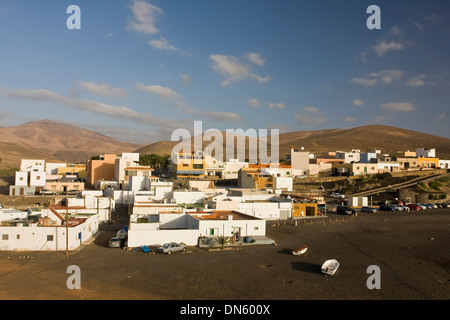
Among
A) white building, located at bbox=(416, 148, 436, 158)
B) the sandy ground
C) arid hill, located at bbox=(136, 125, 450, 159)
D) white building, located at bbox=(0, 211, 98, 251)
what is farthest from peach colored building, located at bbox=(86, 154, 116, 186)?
arid hill, located at bbox=(136, 125, 450, 159)

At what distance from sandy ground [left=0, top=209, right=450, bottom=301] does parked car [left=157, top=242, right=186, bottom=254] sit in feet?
1.66

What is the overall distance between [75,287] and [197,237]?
9.03m

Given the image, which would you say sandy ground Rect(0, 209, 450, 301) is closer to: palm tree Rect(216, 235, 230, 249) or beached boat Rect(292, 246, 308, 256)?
beached boat Rect(292, 246, 308, 256)

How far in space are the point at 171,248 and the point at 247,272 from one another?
571 cm

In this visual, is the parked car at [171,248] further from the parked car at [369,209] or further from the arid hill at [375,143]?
the arid hill at [375,143]

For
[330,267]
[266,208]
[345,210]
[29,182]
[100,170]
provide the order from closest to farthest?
1. [330,267]
2. [266,208]
3. [345,210]
4. [29,182]
5. [100,170]

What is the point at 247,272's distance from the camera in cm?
1717

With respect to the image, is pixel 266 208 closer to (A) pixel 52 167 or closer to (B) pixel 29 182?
(B) pixel 29 182

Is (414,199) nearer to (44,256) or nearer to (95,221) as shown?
(95,221)

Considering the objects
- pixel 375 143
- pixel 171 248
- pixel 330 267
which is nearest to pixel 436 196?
pixel 330 267

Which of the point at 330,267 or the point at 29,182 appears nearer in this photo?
the point at 330,267

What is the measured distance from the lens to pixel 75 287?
1496 cm
